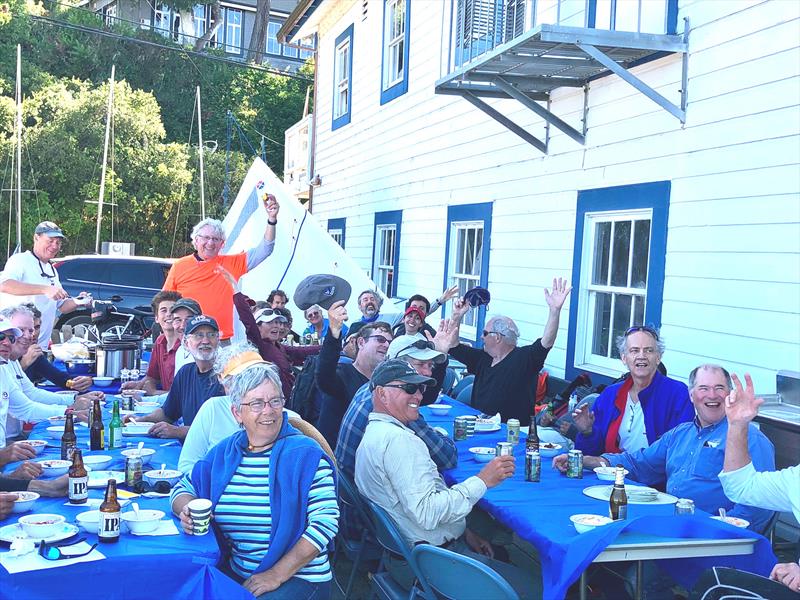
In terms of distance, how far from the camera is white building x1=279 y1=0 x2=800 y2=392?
→ 569 centimetres

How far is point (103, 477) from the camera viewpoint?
12.9ft

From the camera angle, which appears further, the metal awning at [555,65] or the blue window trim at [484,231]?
the blue window trim at [484,231]

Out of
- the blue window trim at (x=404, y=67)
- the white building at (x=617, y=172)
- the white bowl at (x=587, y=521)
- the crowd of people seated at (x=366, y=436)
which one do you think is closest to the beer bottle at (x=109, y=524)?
the crowd of people seated at (x=366, y=436)

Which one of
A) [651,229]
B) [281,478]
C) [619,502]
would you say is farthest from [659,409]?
[281,478]

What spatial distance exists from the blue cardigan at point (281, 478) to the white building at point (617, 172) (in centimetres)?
356

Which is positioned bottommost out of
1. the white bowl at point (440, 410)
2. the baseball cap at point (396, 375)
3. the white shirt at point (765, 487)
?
the white bowl at point (440, 410)

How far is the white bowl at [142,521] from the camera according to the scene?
10.1ft

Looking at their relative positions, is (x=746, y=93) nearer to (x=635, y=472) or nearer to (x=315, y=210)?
(x=635, y=472)

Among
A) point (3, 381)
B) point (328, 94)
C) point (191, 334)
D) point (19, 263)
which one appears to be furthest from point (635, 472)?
point (328, 94)

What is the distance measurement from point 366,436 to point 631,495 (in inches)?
50.8

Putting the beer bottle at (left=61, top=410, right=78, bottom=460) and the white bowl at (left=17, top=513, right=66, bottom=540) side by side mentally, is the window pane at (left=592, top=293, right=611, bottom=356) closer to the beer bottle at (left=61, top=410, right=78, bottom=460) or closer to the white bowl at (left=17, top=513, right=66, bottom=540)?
the beer bottle at (left=61, top=410, right=78, bottom=460)

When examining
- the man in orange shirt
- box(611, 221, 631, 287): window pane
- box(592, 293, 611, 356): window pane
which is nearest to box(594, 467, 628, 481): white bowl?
box(611, 221, 631, 287): window pane

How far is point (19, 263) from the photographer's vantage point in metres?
7.80

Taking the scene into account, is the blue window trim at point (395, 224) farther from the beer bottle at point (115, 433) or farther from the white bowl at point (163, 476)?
the white bowl at point (163, 476)
